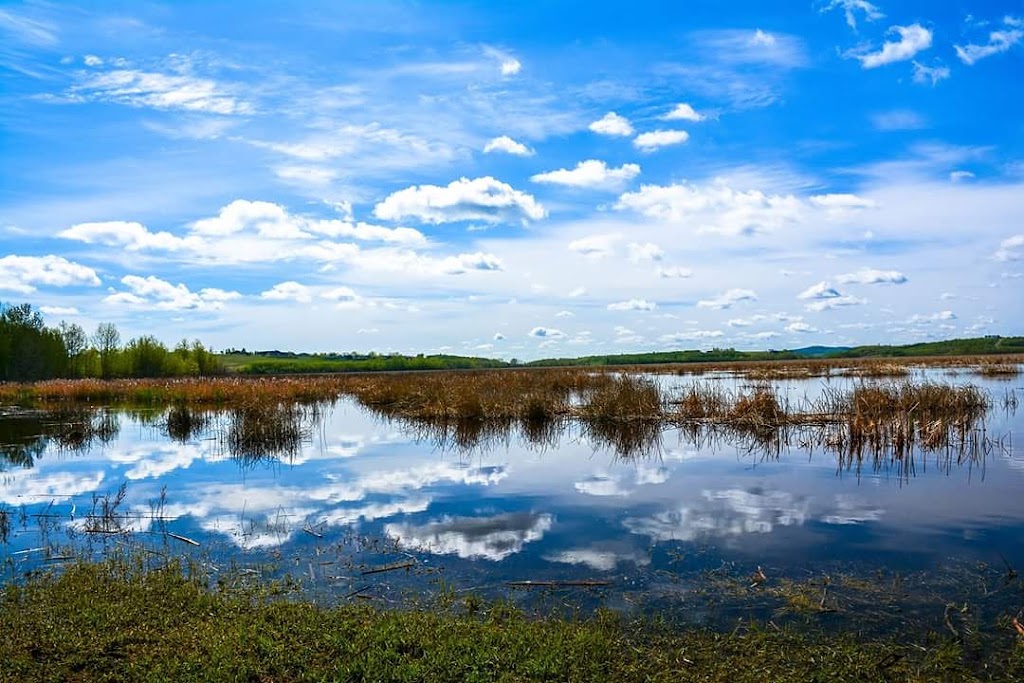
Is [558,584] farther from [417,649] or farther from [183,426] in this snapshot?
[183,426]

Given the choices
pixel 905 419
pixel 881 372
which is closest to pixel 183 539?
pixel 905 419

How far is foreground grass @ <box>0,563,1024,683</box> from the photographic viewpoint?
5.40 meters

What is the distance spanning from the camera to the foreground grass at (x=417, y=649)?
5402mm

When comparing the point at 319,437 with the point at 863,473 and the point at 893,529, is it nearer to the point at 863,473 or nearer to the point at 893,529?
the point at 863,473

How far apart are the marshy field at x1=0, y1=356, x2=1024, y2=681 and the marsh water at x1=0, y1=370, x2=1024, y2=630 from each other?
0.18 ft

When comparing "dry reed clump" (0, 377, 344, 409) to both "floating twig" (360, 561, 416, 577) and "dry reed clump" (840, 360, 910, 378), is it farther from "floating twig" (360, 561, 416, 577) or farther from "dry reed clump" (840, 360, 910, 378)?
"dry reed clump" (840, 360, 910, 378)

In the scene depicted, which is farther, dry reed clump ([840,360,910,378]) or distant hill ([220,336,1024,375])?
distant hill ([220,336,1024,375])

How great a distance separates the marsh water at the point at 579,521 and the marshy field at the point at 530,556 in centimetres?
6

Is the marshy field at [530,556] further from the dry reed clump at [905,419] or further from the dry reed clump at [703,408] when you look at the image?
the dry reed clump at [703,408]

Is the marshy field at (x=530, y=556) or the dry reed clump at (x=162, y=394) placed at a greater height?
the dry reed clump at (x=162, y=394)

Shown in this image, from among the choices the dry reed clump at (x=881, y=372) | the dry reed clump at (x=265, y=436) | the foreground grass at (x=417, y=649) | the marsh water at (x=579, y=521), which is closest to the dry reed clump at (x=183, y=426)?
the dry reed clump at (x=265, y=436)

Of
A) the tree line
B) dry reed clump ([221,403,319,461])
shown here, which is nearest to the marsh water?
dry reed clump ([221,403,319,461])

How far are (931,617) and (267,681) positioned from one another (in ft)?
19.5

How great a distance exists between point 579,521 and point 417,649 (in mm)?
5329
